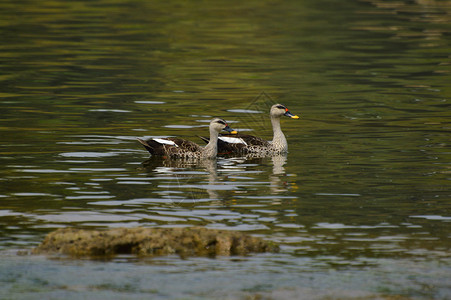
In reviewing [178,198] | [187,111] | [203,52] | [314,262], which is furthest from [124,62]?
[314,262]

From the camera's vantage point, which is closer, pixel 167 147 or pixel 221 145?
pixel 167 147

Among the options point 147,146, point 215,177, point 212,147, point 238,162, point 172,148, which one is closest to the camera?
point 215,177

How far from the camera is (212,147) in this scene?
817 inches

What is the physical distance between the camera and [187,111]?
27953 millimetres

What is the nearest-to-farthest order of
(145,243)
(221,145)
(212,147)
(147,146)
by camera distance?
(145,243)
(147,146)
(212,147)
(221,145)

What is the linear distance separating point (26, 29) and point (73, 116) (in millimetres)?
29476

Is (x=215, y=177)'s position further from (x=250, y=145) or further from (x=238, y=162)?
(x=250, y=145)

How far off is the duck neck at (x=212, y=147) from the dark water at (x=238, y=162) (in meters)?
0.25

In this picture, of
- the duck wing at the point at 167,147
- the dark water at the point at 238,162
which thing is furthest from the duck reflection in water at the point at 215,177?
the duck wing at the point at 167,147

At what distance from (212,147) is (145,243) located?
29.0 ft

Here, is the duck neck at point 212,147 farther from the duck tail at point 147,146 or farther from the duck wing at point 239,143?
the duck tail at point 147,146

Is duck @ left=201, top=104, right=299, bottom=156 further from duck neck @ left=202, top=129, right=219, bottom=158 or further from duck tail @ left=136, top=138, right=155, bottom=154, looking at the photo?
duck tail @ left=136, top=138, right=155, bottom=154

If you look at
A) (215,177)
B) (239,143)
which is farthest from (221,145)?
(215,177)

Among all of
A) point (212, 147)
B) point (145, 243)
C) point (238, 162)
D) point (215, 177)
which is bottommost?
point (145, 243)
